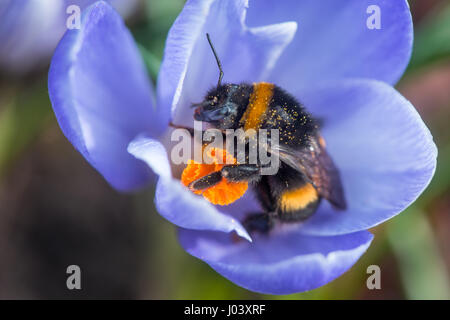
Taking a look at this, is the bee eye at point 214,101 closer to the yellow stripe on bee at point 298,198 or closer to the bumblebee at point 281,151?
the bumblebee at point 281,151

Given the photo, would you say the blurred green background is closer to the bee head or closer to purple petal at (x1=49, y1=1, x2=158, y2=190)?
purple petal at (x1=49, y1=1, x2=158, y2=190)

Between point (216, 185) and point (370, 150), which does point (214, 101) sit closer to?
point (216, 185)

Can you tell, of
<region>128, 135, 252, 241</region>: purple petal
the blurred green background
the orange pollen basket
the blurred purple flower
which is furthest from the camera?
the blurred green background

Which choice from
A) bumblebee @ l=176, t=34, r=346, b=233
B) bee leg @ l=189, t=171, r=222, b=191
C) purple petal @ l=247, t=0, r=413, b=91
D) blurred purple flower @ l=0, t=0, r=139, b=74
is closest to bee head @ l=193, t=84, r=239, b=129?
bumblebee @ l=176, t=34, r=346, b=233

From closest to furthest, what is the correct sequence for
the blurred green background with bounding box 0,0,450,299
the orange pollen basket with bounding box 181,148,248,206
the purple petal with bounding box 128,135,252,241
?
the purple petal with bounding box 128,135,252,241, the orange pollen basket with bounding box 181,148,248,206, the blurred green background with bounding box 0,0,450,299

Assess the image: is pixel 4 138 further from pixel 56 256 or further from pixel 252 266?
pixel 252 266

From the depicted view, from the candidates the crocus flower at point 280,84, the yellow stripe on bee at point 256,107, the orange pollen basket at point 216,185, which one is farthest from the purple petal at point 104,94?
the yellow stripe on bee at point 256,107
